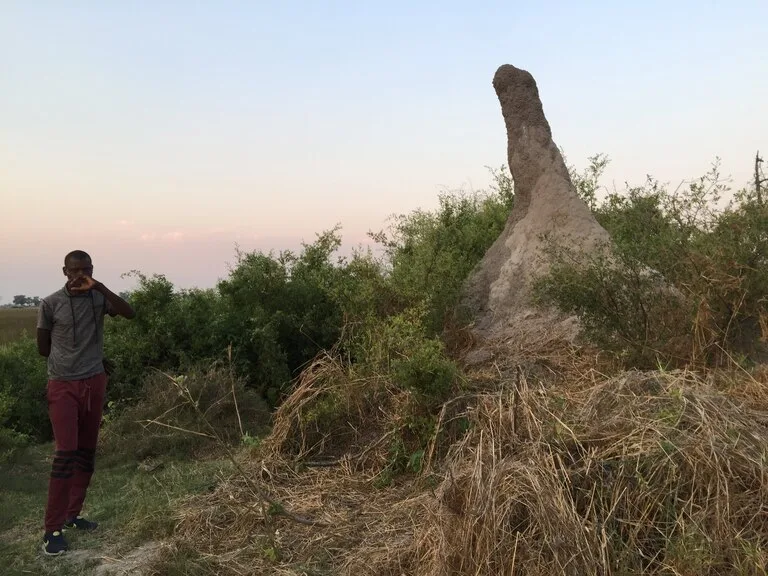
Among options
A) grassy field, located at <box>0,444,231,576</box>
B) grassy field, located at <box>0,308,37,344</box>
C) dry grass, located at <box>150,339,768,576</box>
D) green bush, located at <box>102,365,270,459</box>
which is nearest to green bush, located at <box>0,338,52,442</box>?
green bush, located at <box>102,365,270,459</box>

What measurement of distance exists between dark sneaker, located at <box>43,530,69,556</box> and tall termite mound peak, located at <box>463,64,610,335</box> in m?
4.67

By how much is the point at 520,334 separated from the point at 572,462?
3888mm

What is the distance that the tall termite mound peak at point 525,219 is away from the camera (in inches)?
299

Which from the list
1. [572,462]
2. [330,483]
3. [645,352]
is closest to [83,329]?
[330,483]

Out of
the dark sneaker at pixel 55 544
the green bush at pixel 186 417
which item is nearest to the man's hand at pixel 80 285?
the dark sneaker at pixel 55 544

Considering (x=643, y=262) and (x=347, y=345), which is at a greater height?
(x=643, y=262)

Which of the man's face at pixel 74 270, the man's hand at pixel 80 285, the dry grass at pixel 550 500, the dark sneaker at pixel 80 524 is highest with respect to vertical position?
the man's face at pixel 74 270

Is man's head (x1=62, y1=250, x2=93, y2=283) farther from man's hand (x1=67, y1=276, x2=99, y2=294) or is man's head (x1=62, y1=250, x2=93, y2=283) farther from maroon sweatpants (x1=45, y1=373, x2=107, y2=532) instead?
maroon sweatpants (x1=45, y1=373, x2=107, y2=532)

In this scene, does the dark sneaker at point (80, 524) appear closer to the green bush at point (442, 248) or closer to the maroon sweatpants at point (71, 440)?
the maroon sweatpants at point (71, 440)

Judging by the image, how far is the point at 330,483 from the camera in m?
4.64

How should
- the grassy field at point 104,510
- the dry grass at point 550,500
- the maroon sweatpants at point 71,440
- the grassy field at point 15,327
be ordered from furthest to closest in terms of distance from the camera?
the grassy field at point 15,327 → the maroon sweatpants at point 71,440 → the grassy field at point 104,510 → the dry grass at point 550,500

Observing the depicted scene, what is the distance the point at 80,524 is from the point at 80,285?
1.53m

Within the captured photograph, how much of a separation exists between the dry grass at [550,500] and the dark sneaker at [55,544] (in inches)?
26.4

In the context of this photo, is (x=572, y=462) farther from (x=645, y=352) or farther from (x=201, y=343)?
(x=201, y=343)
